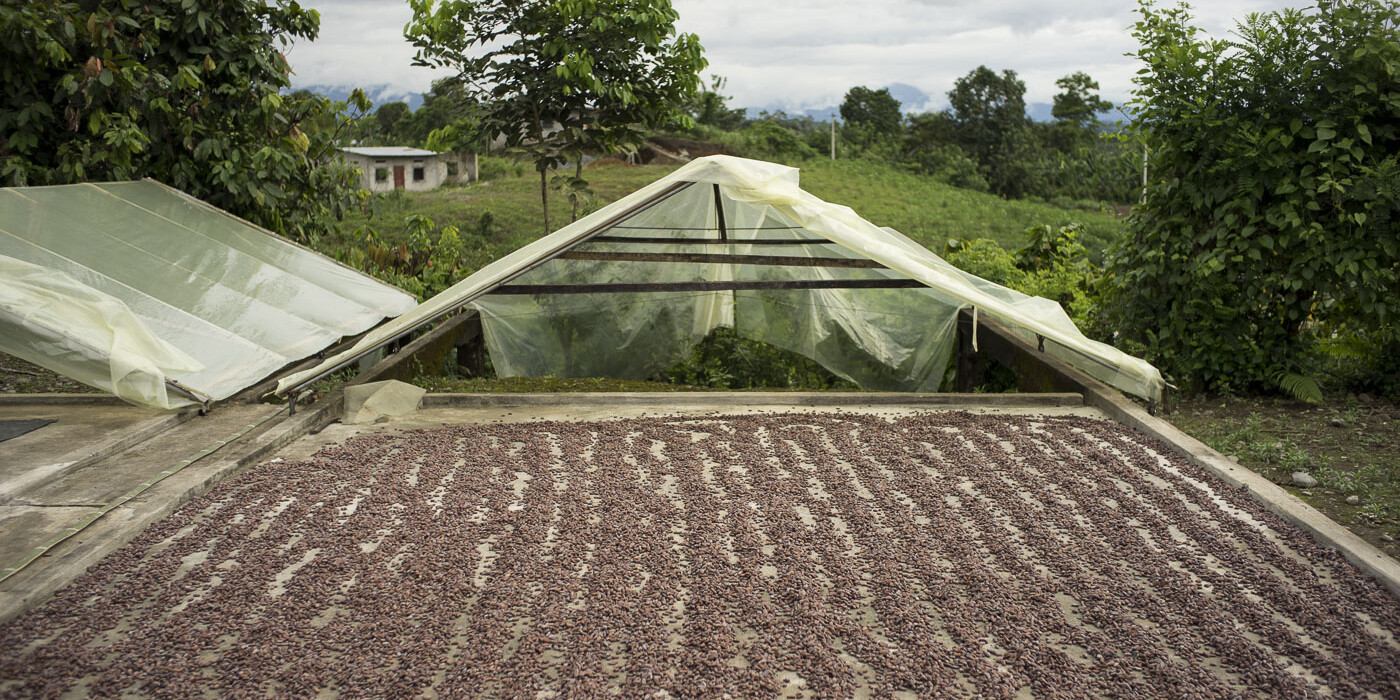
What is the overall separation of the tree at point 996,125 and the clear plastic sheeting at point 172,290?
1899 centimetres

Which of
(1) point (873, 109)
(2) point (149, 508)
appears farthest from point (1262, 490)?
(1) point (873, 109)

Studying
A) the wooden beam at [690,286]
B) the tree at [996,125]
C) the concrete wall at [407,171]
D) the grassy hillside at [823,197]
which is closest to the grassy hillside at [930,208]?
the grassy hillside at [823,197]

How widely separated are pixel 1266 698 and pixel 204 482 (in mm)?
3367

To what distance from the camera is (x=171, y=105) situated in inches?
250

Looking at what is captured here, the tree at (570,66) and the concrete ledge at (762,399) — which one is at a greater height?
the tree at (570,66)

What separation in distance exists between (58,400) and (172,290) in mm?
772

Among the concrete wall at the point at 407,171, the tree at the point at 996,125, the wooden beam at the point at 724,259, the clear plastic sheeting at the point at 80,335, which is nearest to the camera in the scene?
the clear plastic sheeting at the point at 80,335

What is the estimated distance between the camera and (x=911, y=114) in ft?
92.5

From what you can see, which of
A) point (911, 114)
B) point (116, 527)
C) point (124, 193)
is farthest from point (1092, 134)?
point (116, 527)

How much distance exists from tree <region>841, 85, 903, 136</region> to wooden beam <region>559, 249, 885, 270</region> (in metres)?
21.7

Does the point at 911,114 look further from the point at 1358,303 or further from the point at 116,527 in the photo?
the point at 116,527

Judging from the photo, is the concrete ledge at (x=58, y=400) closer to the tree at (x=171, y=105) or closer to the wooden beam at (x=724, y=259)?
the tree at (x=171, y=105)

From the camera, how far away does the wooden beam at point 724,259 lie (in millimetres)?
5477

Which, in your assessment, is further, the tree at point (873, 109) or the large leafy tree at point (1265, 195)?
the tree at point (873, 109)
